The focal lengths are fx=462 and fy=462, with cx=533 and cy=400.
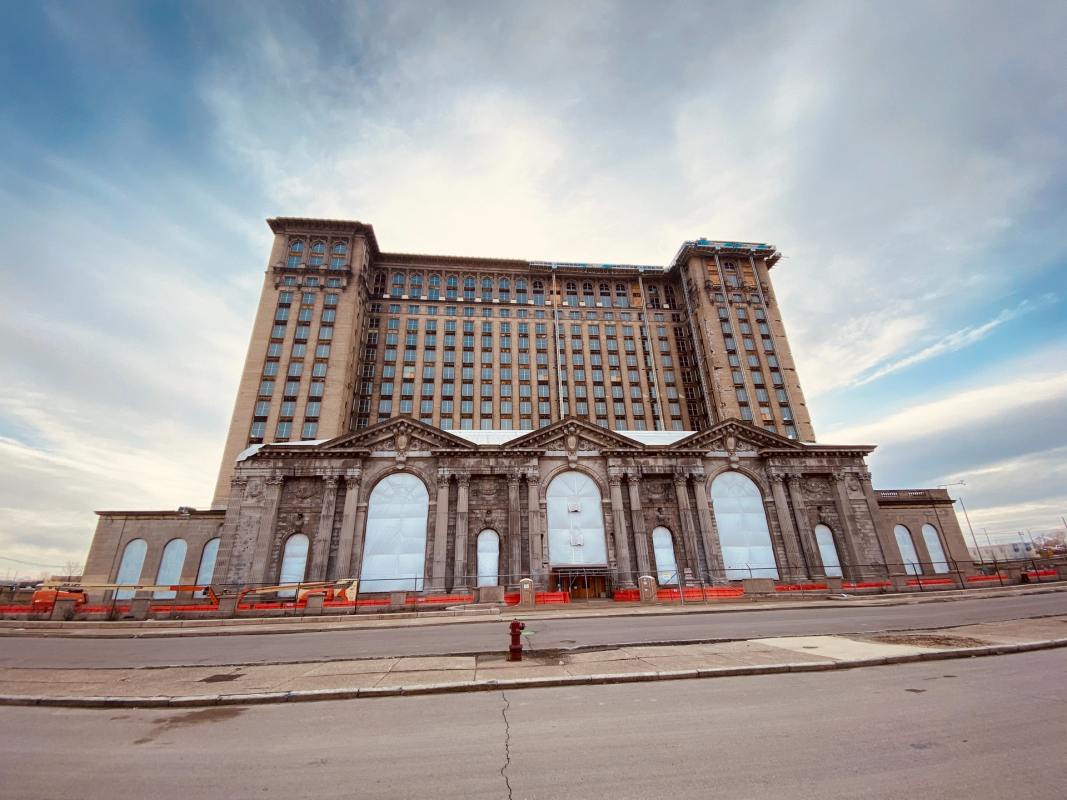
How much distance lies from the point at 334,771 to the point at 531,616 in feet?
57.0

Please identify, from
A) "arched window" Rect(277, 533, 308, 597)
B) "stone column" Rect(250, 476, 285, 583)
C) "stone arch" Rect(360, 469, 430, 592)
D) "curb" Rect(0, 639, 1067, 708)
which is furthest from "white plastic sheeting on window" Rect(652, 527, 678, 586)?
"stone column" Rect(250, 476, 285, 583)

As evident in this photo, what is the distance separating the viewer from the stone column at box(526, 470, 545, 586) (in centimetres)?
3303

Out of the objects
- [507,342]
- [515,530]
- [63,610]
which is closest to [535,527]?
[515,530]

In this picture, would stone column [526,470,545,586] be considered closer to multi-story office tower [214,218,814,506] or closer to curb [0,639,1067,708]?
curb [0,639,1067,708]

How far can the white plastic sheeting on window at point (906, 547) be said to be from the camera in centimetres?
4256

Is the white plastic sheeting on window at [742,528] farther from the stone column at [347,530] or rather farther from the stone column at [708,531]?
the stone column at [347,530]

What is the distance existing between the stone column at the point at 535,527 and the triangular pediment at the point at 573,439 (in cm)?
276

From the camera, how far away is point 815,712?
662 cm

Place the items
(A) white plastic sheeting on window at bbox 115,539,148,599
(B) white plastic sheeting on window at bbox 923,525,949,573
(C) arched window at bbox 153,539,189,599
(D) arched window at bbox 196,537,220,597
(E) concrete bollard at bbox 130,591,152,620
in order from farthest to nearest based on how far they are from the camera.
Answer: (B) white plastic sheeting on window at bbox 923,525,949,573, (D) arched window at bbox 196,537,220,597, (C) arched window at bbox 153,539,189,599, (A) white plastic sheeting on window at bbox 115,539,148,599, (E) concrete bollard at bbox 130,591,152,620

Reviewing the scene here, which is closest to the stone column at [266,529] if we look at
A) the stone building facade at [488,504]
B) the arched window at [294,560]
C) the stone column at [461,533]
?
the stone building facade at [488,504]

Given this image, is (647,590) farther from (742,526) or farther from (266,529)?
(266,529)

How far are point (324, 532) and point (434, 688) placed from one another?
2886 centimetres

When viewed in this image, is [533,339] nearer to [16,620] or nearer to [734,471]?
[734,471]

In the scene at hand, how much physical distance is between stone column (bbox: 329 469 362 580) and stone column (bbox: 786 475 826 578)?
34.0 m
